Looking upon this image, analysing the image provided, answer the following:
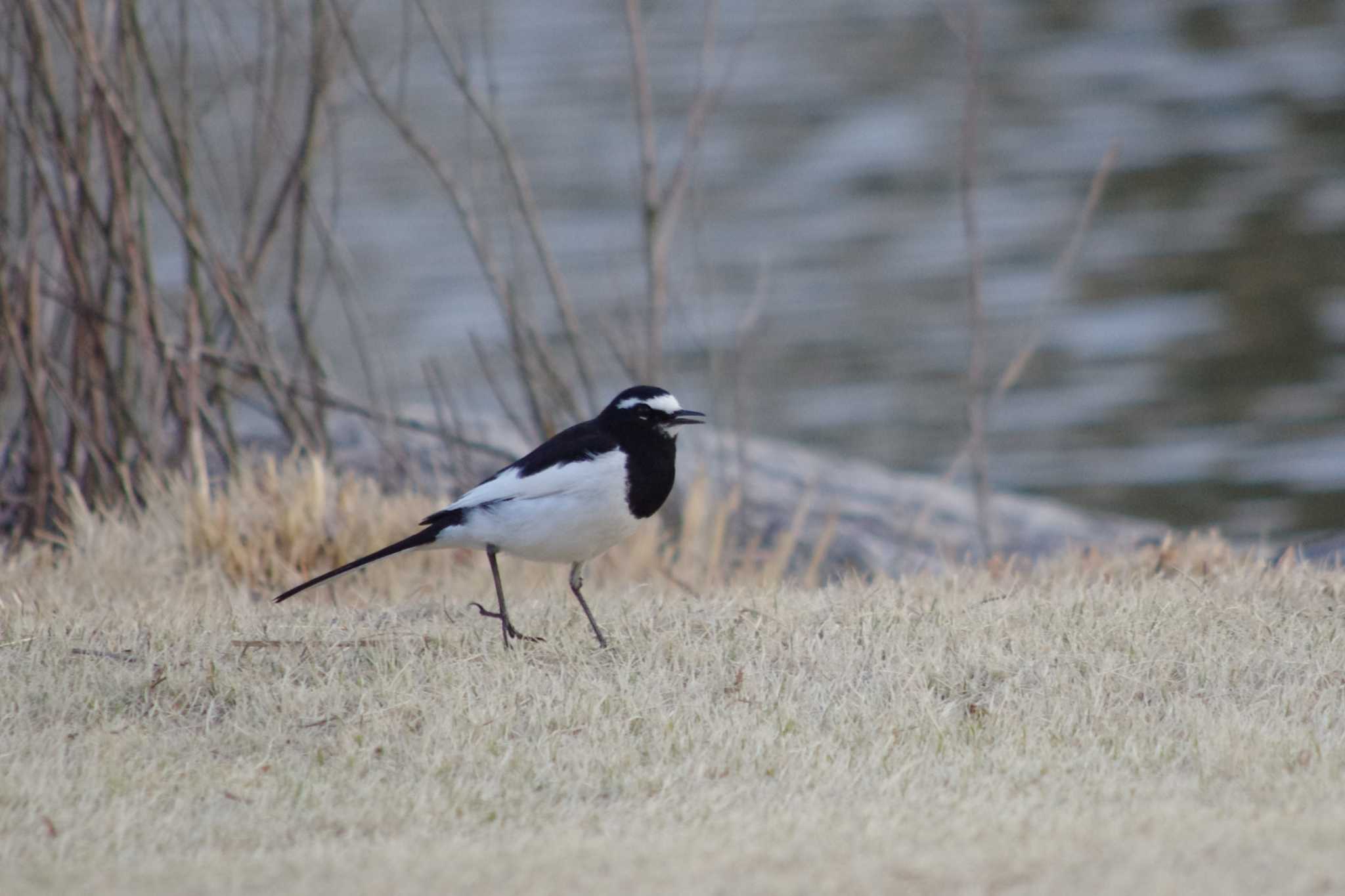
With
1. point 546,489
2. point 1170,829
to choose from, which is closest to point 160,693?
point 546,489

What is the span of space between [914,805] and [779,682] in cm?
96

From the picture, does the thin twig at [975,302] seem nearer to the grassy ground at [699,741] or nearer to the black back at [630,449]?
the grassy ground at [699,741]

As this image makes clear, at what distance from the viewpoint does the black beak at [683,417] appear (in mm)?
5980

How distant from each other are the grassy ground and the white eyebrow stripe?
65 centimetres

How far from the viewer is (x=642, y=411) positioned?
19.5 ft

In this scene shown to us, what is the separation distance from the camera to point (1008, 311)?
15727 millimetres

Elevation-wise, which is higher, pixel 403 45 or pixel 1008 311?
pixel 403 45

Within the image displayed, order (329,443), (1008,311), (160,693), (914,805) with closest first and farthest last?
1. (914,805)
2. (160,693)
3. (329,443)
4. (1008,311)

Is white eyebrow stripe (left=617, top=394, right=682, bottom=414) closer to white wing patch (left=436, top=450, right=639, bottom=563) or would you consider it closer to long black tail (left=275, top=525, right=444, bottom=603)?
white wing patch (left=436, top=450, right=639, bottom=563)

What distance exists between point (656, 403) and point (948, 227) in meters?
13.3

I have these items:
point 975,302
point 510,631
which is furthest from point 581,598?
point 975,302

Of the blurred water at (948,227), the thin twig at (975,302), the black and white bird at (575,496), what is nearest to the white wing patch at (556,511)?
the black and white bird at (575,496)

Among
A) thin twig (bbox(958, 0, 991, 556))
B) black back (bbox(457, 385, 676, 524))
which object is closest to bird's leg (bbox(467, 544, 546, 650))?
black back (bbox(457, 385, 676, 524))

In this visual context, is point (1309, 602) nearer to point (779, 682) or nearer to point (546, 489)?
point (779, 682)
